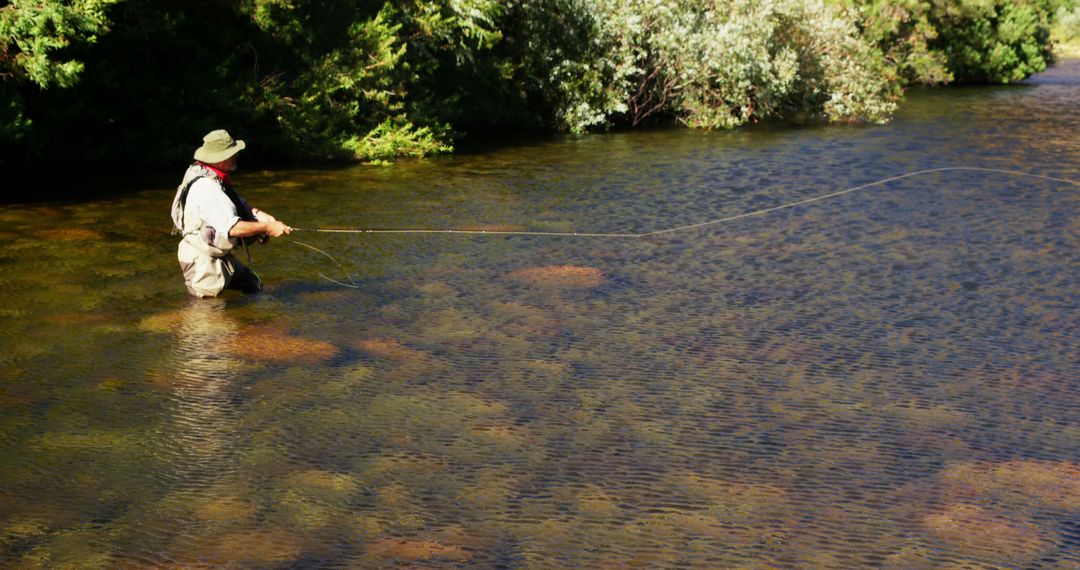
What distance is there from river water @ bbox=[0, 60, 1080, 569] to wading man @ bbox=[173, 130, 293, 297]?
0.75 ft

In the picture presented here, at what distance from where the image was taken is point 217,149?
909 cm

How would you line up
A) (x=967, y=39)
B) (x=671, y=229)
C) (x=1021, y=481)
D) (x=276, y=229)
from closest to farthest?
1. (x=1021, y=481)
2. (x=276, y=229)
3. (x=671, y=229)
4. (x=967, y=39)

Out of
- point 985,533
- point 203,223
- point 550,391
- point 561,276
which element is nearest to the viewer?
point 985,533

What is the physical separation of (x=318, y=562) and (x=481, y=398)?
228 cm

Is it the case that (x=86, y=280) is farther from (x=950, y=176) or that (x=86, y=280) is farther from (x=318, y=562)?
(x=950, y=176)

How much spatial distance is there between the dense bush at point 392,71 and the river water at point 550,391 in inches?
80.6

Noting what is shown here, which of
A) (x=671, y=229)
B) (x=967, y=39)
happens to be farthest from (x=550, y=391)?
(x=967, y=39)

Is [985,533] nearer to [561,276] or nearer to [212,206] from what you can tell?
[561,276]

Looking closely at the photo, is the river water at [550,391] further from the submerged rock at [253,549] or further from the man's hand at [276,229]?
the man's hand at [276,229]

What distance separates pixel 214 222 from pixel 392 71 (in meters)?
9.15

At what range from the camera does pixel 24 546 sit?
5.15m

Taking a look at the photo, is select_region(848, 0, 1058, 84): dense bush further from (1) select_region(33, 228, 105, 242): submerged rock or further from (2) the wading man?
(2) the wading man

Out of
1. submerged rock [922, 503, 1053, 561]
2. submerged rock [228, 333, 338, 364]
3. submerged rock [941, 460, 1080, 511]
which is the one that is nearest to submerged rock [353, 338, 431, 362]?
submerged rock [228, 333, 338, 364]

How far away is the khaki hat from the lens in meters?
9.06
